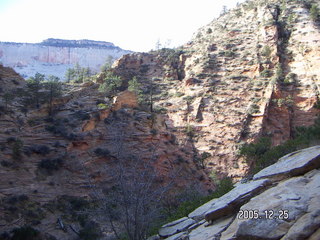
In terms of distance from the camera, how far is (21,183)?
18.0 metres

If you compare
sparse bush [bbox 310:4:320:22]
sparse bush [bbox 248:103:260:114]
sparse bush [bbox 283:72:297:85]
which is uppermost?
sparse bush [bbox 310:4:320:22]

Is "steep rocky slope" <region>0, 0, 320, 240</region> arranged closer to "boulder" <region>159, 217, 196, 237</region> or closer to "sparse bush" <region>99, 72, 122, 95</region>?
"boulder" <region>159, 217, 196, 237</region>

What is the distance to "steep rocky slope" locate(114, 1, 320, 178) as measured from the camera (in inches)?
1303

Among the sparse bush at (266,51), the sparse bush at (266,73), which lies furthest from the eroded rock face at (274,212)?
the sparse bush at (266,51)

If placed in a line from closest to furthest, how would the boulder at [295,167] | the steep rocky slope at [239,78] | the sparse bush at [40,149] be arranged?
the boulder at [295,167]
the sparse bush at [40,149]
the steep rocky slope at [239,78]

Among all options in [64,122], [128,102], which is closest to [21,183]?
Answer: [64,122]

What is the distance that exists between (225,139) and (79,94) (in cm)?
1564

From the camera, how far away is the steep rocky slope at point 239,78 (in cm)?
3309

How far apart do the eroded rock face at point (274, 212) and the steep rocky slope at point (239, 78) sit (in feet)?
70.4

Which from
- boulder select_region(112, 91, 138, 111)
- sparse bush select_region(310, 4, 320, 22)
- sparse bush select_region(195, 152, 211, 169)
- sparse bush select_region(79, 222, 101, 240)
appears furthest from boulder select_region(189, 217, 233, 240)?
sparse bush select_region(310, 4, 320, 22)

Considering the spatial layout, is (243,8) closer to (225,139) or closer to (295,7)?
(295,7)

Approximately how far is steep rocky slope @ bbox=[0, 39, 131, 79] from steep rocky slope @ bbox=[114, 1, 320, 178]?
5461 cm

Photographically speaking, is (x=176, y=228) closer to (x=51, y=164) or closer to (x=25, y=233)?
(x=25, y=233)
